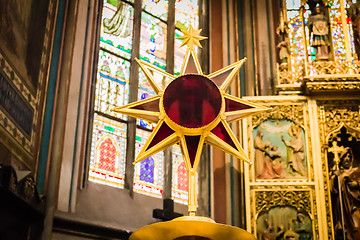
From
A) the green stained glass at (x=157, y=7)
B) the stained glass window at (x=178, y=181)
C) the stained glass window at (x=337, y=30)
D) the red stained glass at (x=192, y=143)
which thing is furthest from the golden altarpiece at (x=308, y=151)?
the red stained glass at (x=192, y=143)

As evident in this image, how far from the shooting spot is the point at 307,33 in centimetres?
823

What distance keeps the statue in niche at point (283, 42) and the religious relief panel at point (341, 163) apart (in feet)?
2.60

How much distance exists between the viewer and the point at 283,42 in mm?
7465

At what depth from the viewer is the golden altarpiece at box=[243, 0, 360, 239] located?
21.0 ft

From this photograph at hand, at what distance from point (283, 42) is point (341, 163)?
1.63 m

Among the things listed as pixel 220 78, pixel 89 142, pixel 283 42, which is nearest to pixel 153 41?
pixel 283 42

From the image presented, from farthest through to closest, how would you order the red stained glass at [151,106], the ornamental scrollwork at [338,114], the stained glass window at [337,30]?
the stained glass window at [337,30]
the ornamental scrollwork at [338,114]
the red stained glass at [151,106]

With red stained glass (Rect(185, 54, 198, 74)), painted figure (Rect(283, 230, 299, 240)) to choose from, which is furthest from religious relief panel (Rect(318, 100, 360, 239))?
red stained glass (Rect(185, 54, 198, 74))

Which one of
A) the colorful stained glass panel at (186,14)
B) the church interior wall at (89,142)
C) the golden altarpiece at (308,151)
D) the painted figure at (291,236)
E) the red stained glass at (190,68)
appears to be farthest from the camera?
the colorful stained glass panel at (186,14)

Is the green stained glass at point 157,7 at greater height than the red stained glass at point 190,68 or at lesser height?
greater

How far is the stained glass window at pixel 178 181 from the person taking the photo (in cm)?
704

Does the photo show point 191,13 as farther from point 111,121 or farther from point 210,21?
point 111,121

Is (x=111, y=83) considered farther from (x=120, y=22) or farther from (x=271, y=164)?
(x=271, y=164)

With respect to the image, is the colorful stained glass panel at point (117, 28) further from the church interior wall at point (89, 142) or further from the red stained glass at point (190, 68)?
the red stained glass at point (190, 68)
